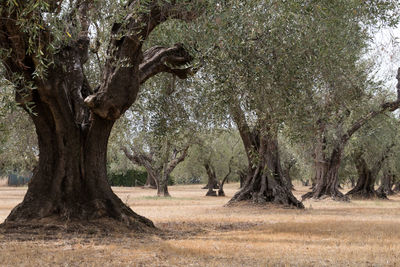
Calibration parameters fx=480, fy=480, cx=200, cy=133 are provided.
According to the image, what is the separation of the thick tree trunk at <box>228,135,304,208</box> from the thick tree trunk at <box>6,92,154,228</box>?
39.7ft

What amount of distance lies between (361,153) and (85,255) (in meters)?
33.9

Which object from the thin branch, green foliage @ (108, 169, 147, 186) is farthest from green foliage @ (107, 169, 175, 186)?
the thin branch

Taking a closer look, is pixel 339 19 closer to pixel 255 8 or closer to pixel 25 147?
pixel 255 8

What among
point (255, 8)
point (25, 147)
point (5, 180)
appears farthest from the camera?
point (5, 180)

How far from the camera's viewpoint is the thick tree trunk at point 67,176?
11156 millimetres

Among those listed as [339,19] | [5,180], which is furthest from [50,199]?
[5,180]

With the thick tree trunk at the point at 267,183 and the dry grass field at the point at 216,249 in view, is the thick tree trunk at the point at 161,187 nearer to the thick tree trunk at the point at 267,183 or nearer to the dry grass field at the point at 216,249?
the thick tree trunk at the point at 267,183

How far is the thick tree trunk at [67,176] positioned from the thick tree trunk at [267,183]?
1211cm

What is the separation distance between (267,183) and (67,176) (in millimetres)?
13955

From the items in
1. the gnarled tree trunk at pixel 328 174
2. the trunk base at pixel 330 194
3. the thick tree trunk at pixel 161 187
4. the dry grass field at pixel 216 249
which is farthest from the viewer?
the thick tree trunk at pixel 161 187

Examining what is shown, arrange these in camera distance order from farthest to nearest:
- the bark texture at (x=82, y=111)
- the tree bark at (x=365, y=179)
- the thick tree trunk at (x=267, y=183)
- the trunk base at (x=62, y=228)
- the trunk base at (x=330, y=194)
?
the tree bark at (x=365, y=179), the trunk base at (x=330, y=194), the thick tree trunk at (x=267, y=183), the bark texture at (x=82, y=111), the trunk base at (x=62, y=228)

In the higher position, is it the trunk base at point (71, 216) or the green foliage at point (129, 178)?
the green foliage at point (129, 178)

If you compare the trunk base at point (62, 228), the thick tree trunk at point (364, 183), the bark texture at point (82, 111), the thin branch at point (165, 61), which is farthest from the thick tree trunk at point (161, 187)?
the trunk base at point (62, 228)

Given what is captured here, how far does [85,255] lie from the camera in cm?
802
